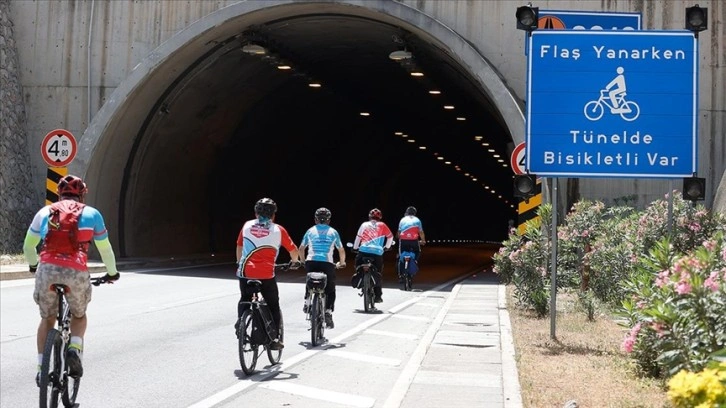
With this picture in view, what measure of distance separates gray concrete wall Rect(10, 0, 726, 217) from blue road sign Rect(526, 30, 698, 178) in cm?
1248

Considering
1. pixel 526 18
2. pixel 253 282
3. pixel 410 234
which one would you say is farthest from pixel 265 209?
pixel 410 234

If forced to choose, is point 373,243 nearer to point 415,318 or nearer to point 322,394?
point 415,318

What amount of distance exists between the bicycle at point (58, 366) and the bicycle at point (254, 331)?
2.36m

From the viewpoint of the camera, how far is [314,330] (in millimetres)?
13219

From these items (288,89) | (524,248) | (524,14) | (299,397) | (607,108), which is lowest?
(299,397)

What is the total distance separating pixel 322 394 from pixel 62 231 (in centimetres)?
290

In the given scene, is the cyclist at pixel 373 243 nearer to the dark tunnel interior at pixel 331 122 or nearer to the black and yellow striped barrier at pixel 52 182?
the black and yellow striped barrier at pixel 52 182

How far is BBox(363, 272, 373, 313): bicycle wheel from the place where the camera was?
18.4 meters

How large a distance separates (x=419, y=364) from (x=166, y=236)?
2349 cm

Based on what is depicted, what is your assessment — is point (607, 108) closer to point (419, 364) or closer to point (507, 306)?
point (419, 364)

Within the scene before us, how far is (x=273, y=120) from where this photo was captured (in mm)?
39312

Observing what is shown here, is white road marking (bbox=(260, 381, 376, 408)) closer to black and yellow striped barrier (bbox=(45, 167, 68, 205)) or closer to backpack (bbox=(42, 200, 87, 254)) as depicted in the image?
backpack (bbox=(42, 200, 87, 254))

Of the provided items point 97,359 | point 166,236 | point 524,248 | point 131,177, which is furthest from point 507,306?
point 166,236

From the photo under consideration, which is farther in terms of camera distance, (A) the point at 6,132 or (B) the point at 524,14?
(A) the point at 6,132
